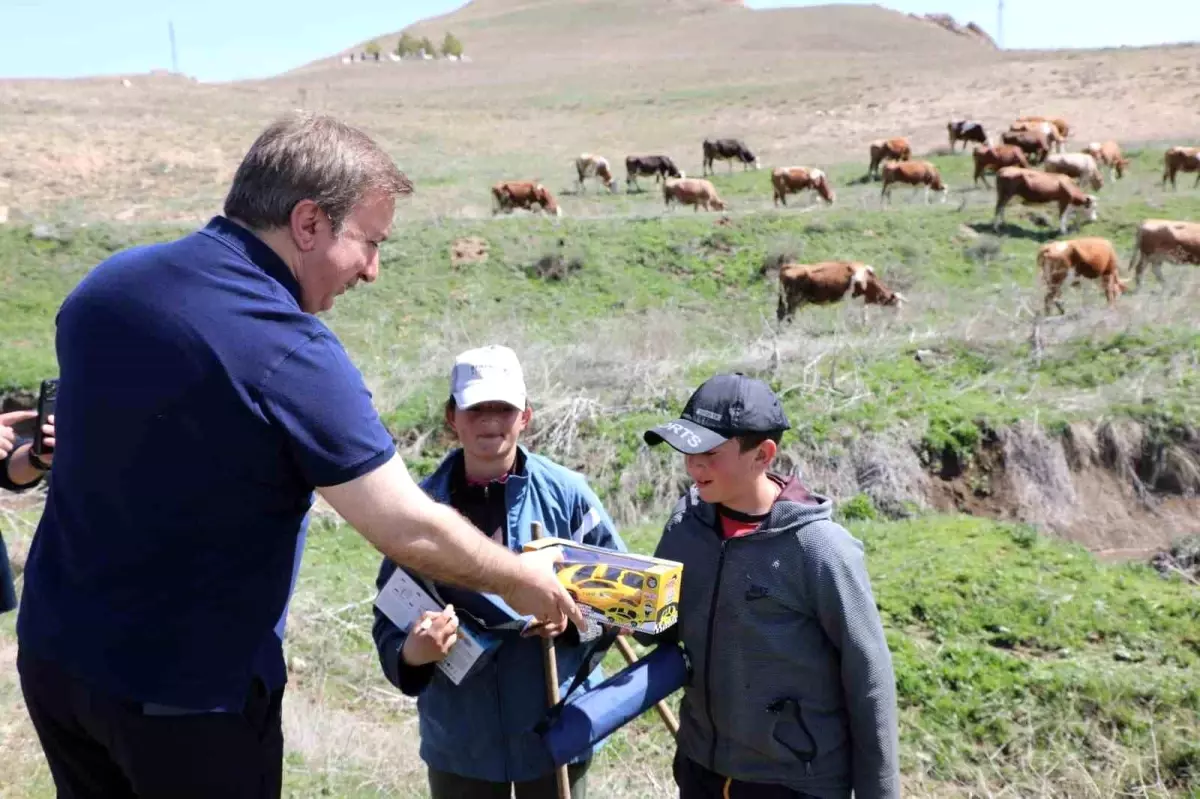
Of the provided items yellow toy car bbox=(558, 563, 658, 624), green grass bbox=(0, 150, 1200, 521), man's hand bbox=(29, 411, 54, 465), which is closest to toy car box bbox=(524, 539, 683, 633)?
yellow toy car bbox=(558, 563, 658, 624)

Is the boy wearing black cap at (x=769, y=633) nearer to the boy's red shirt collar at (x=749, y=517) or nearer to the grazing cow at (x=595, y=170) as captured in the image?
the boy's red shirt collar at (x=749, y=517)

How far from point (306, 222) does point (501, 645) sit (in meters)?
1.35

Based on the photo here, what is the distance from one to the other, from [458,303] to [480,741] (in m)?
14.6

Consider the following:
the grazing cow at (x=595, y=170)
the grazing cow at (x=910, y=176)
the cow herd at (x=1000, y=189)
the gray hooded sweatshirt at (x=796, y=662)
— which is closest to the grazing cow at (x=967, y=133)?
the cow herd at (x=1000, y=189)

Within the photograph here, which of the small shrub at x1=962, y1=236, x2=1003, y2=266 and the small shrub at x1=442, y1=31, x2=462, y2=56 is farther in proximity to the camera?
the small shrub at x1=442, y1=31, x2=462, y2=56

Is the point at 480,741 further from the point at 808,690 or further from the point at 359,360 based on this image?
the point at 359,360

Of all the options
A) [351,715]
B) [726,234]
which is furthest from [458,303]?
[351,715]

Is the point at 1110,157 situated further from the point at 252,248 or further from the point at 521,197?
the point at 252,248

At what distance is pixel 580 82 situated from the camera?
64.5 m

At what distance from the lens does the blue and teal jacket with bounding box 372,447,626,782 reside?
2852 mm

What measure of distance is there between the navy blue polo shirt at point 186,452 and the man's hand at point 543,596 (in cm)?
50

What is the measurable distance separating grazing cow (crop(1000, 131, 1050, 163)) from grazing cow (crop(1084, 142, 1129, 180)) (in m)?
1.17

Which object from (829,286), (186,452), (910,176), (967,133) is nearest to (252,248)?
(186,452)

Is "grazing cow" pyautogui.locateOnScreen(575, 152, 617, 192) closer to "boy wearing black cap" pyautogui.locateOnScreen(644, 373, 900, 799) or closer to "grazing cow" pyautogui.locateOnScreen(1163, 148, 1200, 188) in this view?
"grazing cow" pyautogui.locateOnScreen(1163, 148, 1200, 188)
